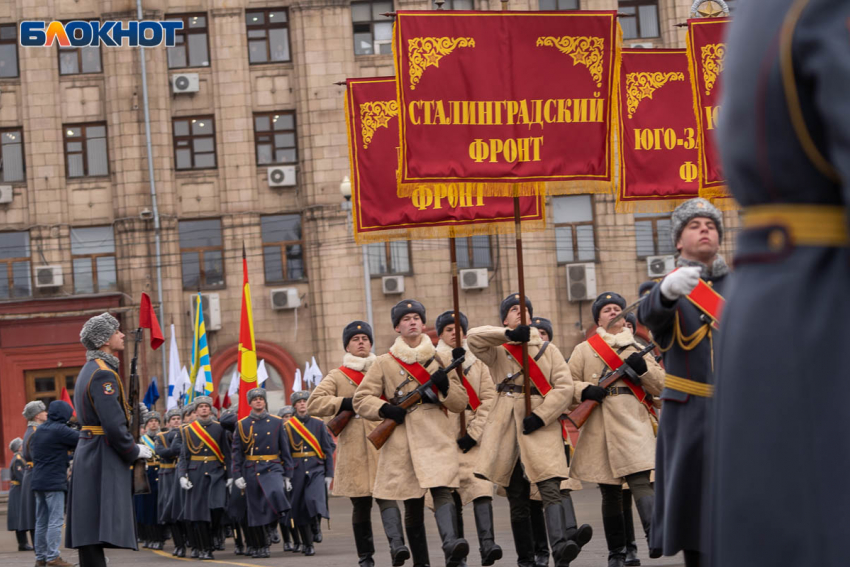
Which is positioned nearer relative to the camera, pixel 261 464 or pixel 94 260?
pixel 261 464

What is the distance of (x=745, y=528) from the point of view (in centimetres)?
249

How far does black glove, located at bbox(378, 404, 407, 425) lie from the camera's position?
1038 cm

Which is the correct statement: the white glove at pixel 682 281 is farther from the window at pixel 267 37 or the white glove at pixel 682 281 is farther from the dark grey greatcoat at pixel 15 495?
the window at pixel 267 37

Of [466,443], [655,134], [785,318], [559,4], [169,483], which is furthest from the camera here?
[559,4]

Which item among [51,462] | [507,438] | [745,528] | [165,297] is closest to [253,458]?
[51,462]

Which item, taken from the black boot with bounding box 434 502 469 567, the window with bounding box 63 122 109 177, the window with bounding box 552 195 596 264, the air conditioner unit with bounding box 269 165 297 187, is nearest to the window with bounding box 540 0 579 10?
the window with bounding box 552 195 596 264

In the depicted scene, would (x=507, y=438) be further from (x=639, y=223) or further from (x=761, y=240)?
(x=639, y=223)

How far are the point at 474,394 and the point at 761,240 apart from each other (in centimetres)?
900

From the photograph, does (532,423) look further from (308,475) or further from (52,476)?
(308,475)

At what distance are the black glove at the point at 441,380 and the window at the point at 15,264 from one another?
26.8 meters

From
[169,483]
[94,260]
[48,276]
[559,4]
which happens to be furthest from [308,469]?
[559,4]

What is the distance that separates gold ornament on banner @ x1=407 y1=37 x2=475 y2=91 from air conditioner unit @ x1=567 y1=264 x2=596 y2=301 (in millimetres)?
24627

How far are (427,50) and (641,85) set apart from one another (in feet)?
11.3

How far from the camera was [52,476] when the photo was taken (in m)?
15.0
